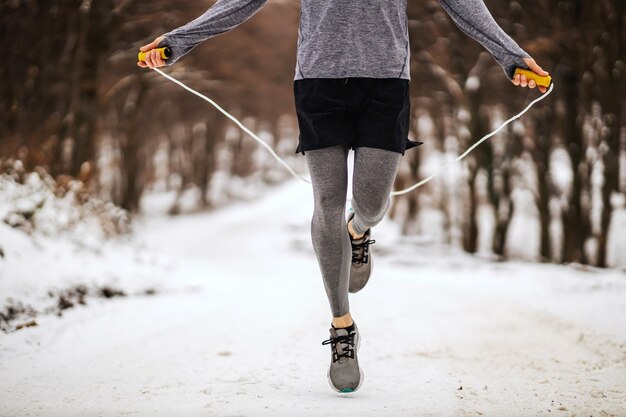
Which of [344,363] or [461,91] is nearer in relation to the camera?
[344,363]

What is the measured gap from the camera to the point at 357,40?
251cm

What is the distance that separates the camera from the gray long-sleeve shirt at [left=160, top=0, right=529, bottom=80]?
251cm

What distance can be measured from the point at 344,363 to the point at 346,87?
4.25ft

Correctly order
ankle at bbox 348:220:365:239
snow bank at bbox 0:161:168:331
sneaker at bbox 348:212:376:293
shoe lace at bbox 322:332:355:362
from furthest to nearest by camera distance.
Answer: snow bank at bbox 0:161:168:331 → sneaker at bbox 348:212:376:293 → ankle at bbox 348:220:365:239 → shoe lace at bbox 322:332:355:362

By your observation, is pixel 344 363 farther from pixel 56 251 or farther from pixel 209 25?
pixel 56 251

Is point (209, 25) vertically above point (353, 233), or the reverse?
point (209, 25)

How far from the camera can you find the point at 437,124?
56.5 feet

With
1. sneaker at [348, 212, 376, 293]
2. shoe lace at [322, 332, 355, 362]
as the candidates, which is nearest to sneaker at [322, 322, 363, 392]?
shoe lace at [322, 332, 355, 362]

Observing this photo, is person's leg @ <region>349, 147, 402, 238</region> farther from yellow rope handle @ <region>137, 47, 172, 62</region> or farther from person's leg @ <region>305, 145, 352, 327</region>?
yellow rope handle @ <region>137, 47, 172, 62</region>

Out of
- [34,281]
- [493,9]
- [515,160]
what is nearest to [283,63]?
[515,160]

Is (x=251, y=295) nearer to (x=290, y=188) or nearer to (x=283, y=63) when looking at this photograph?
(x=283, y=63)

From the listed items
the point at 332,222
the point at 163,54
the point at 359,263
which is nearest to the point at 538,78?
the point at 332,222

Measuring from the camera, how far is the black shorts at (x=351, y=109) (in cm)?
253

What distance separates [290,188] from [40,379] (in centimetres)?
3371
